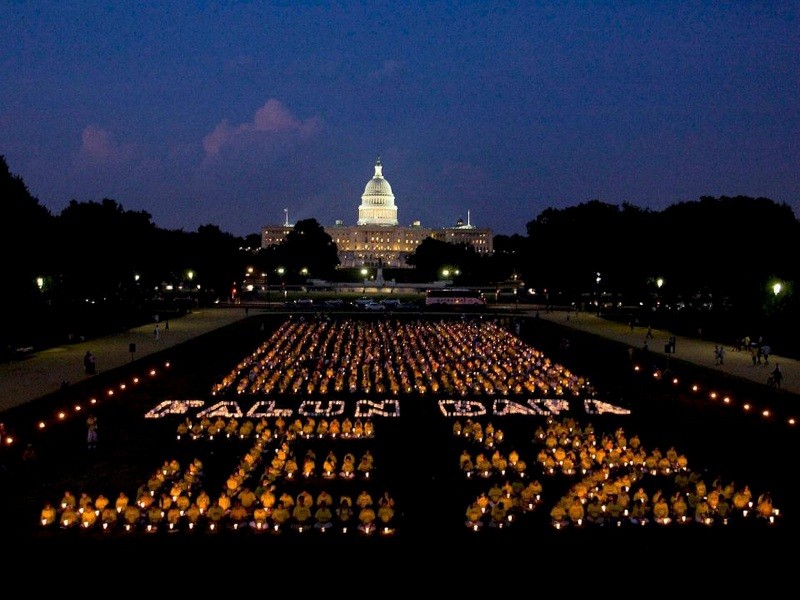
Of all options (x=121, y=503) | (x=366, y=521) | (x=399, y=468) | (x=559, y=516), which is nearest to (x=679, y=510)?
(x=559, y=516)

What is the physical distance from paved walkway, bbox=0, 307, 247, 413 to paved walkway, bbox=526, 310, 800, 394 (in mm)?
28293

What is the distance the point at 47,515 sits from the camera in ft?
61.4

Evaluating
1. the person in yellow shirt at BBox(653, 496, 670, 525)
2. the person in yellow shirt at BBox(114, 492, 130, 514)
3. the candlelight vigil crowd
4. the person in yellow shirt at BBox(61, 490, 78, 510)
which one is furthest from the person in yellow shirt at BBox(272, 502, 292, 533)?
the person in yellow shirt at BBox(653, 496, 670, 525)

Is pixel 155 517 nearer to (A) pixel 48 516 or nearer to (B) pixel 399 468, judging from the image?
(A) pixel 48 516

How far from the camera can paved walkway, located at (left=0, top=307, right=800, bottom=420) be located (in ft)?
120

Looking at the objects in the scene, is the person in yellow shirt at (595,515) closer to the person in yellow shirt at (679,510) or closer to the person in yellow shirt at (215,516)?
the person in yellow shirt at (679,510)

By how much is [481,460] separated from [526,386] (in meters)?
14.4

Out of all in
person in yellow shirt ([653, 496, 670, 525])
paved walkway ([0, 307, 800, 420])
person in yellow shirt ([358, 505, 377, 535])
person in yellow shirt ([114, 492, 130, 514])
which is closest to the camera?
person in yellow shirt ([358, 505, 377, 535])

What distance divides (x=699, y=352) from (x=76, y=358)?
111 feet

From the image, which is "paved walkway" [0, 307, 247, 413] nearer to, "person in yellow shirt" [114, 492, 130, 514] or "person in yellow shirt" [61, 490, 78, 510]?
"person in yellow shirt" [61, 490, 78, 510]

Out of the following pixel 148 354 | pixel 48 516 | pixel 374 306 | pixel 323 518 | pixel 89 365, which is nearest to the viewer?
pixel 48 516

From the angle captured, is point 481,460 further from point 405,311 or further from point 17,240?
point 405,311

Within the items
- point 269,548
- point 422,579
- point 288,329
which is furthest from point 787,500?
point 288,329

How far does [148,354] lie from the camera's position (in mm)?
48219
